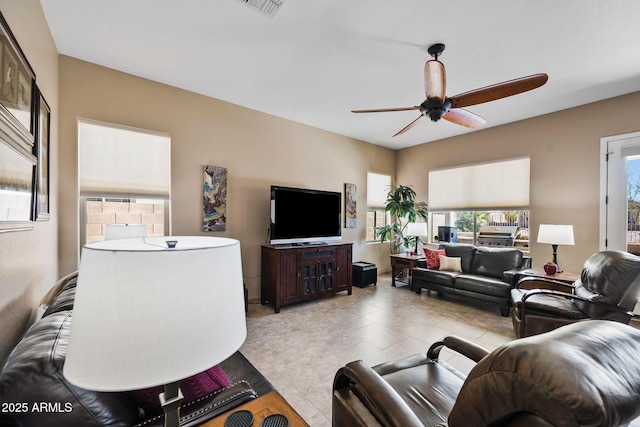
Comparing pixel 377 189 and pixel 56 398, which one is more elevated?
pixel 377 189

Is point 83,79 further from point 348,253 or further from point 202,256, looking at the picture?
point 348,253

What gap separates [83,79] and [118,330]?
11.5 feet

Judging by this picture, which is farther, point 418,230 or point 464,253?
point 418,230

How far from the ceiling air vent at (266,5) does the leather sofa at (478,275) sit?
4.11 m

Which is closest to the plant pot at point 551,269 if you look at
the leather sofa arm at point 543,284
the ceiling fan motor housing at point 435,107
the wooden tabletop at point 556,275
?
the wooden tabletop at point 556,275

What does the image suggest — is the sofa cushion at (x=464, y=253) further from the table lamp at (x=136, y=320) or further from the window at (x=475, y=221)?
the table lamp at (x=136, y=320)

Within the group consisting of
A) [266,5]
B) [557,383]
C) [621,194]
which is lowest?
[557,383]

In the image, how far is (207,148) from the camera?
3.71m

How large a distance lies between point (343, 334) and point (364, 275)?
6.73 feet

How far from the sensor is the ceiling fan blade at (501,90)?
2.13 meters

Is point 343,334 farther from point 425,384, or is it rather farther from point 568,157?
point 568,157

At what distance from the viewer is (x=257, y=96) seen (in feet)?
12.1

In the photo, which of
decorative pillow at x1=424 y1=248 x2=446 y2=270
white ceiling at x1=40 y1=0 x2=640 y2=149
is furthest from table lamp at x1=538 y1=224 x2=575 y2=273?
white ceiling at x1=40 y1=0 x2=640 y2=149

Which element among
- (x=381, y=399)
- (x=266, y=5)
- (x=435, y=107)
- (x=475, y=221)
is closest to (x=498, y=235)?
(x=475, y=221)
